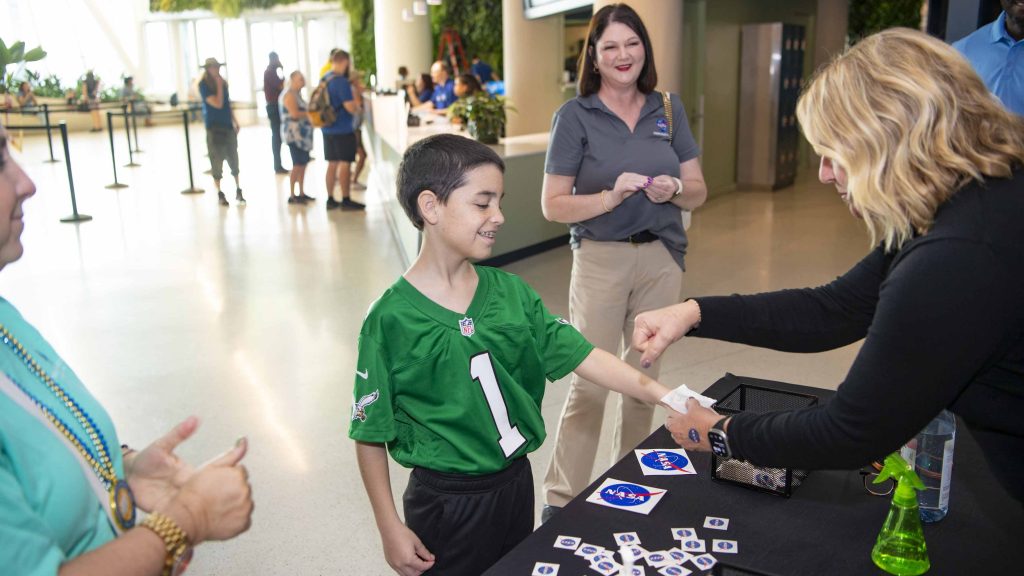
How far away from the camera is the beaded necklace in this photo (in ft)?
3.59

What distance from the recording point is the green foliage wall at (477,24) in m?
18.0

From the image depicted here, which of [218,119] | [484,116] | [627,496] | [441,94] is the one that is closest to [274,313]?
[484,116]

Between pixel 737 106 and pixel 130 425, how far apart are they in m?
8.87

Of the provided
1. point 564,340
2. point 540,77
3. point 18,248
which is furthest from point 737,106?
point 18,248

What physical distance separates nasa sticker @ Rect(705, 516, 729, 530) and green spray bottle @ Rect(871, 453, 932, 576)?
0.26m

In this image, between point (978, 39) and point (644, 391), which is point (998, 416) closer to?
point (644, 391)

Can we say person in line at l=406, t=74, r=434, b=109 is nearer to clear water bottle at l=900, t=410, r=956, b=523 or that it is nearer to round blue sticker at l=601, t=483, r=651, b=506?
round blue sticker at l=601, t=483, r=651, b=506

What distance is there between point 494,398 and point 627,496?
1.18ft

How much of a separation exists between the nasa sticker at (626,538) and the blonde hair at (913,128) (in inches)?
26.9

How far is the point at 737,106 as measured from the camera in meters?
11.0

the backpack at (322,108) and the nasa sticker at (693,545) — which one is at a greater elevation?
the backpack at (322,108)

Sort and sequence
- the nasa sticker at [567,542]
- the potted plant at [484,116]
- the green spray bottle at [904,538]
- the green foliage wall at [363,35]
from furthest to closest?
1. the green foliage wall at [363,35]
2. the potted plant at [484,116]
3. the nasa sticker at [567,542]
4. the green spray bottle at [904,538]

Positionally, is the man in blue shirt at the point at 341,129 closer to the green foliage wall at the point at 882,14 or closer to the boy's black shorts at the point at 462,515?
the boy's black shorts at the point at 462,515

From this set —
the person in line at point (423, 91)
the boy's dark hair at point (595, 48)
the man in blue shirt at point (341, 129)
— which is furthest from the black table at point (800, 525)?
the person in line at point (423, 91)
